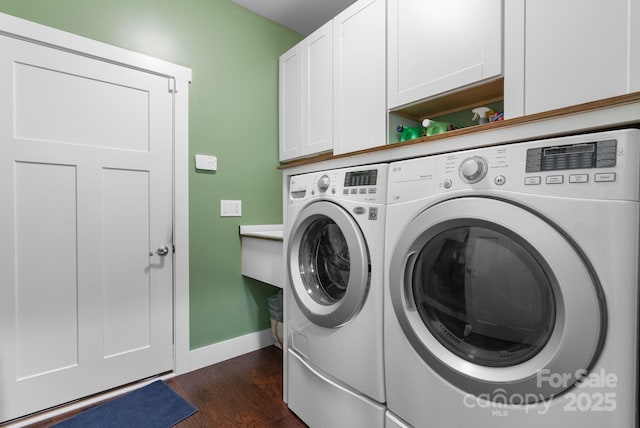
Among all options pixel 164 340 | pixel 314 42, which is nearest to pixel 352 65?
pixel 314 42

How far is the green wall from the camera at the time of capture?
190 cm

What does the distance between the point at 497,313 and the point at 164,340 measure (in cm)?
191

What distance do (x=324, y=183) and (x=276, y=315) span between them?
4.30ft

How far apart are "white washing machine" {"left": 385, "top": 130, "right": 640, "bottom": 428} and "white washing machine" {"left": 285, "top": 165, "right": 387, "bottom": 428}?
0.08 m

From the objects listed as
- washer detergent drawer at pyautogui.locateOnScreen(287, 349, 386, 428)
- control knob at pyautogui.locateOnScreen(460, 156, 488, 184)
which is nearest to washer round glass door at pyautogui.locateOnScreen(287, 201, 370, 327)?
washer detergent drawer at pyautogui.locateOnScreen(287, 349, 386, 428)

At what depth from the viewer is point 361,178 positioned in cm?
120

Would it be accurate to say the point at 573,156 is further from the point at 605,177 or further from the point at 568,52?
the point at 568,52

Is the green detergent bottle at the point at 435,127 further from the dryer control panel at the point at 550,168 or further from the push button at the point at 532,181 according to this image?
the push button at the point at 532,181

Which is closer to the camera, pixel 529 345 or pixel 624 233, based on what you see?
pixel 624 233

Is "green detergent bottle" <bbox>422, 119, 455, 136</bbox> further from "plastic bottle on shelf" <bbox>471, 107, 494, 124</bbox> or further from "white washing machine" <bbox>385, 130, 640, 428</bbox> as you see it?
"white washing machine" <bbox>385, 130, 640, 428</bbox>

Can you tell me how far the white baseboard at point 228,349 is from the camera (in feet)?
6.66

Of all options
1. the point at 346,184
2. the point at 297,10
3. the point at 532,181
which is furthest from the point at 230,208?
the point at 532,181

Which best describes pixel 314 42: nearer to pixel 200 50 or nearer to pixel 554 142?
pixel 200 50

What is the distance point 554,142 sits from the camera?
2.48 ft
